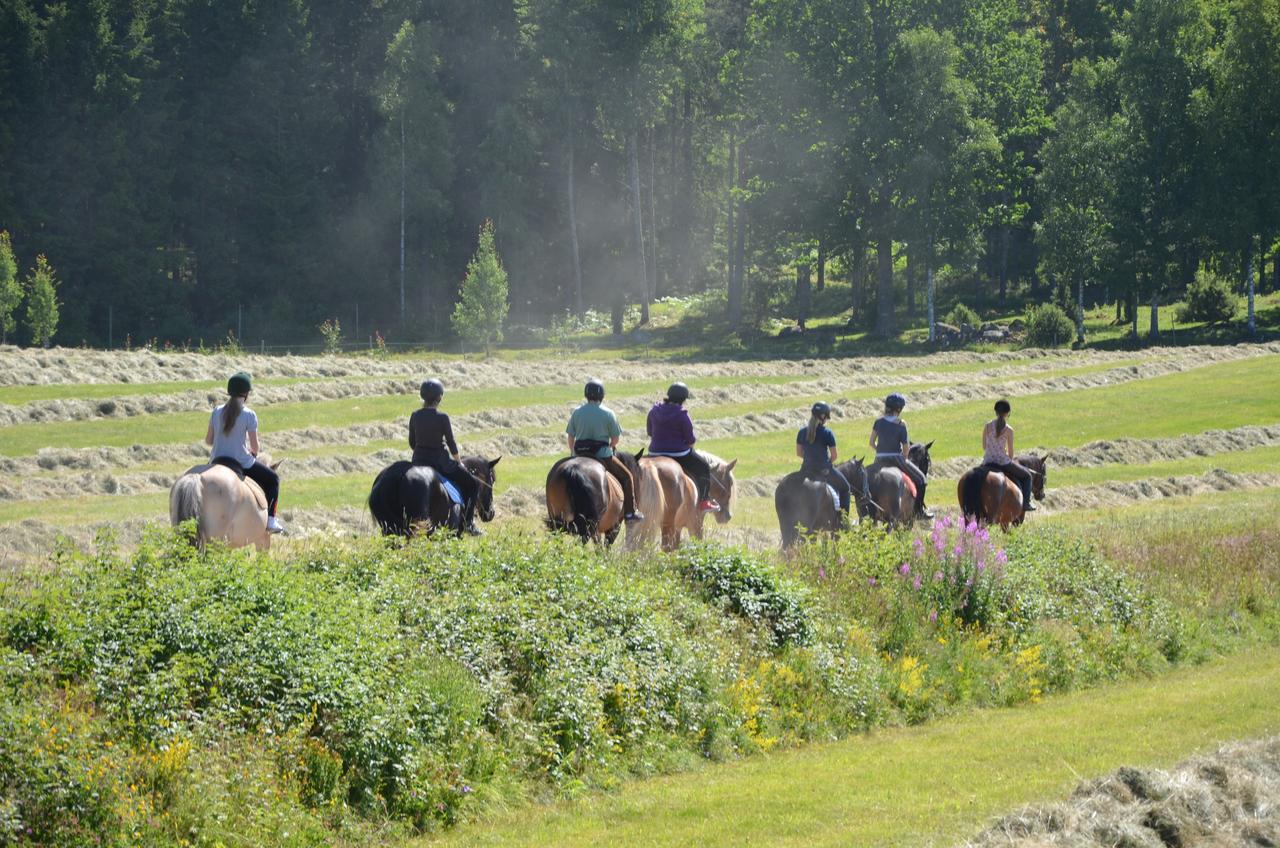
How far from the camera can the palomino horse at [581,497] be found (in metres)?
19.1

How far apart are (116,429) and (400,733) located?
2842 cm

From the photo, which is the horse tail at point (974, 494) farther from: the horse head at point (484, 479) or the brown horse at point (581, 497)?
the horse head at point (484, 479)

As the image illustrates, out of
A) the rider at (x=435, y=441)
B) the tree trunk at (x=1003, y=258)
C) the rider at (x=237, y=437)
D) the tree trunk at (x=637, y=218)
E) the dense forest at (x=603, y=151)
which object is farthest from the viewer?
the tree trunk at (x=1003, y=258)

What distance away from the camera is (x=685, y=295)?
98812 millimetres

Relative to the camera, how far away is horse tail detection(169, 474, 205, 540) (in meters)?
17.4

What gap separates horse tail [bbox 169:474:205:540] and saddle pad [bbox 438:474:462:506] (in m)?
3.21

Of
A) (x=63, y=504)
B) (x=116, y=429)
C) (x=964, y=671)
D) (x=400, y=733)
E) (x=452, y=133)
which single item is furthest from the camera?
(x=452, y=133)

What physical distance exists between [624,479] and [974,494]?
24.0ft

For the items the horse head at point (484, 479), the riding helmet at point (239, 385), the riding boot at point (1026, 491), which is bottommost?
the riding boot at point (1026, 491)

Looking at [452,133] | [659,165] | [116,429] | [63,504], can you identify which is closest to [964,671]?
[63,504]

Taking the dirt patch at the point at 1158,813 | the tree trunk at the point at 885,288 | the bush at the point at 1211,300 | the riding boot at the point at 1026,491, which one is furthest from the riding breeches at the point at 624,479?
the bush at the point at 1211,300

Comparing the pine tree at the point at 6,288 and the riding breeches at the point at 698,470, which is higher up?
the pine tree at the point at 6,288

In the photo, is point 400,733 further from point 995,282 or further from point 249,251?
point 995,282

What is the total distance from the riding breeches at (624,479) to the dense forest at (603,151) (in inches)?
2143
